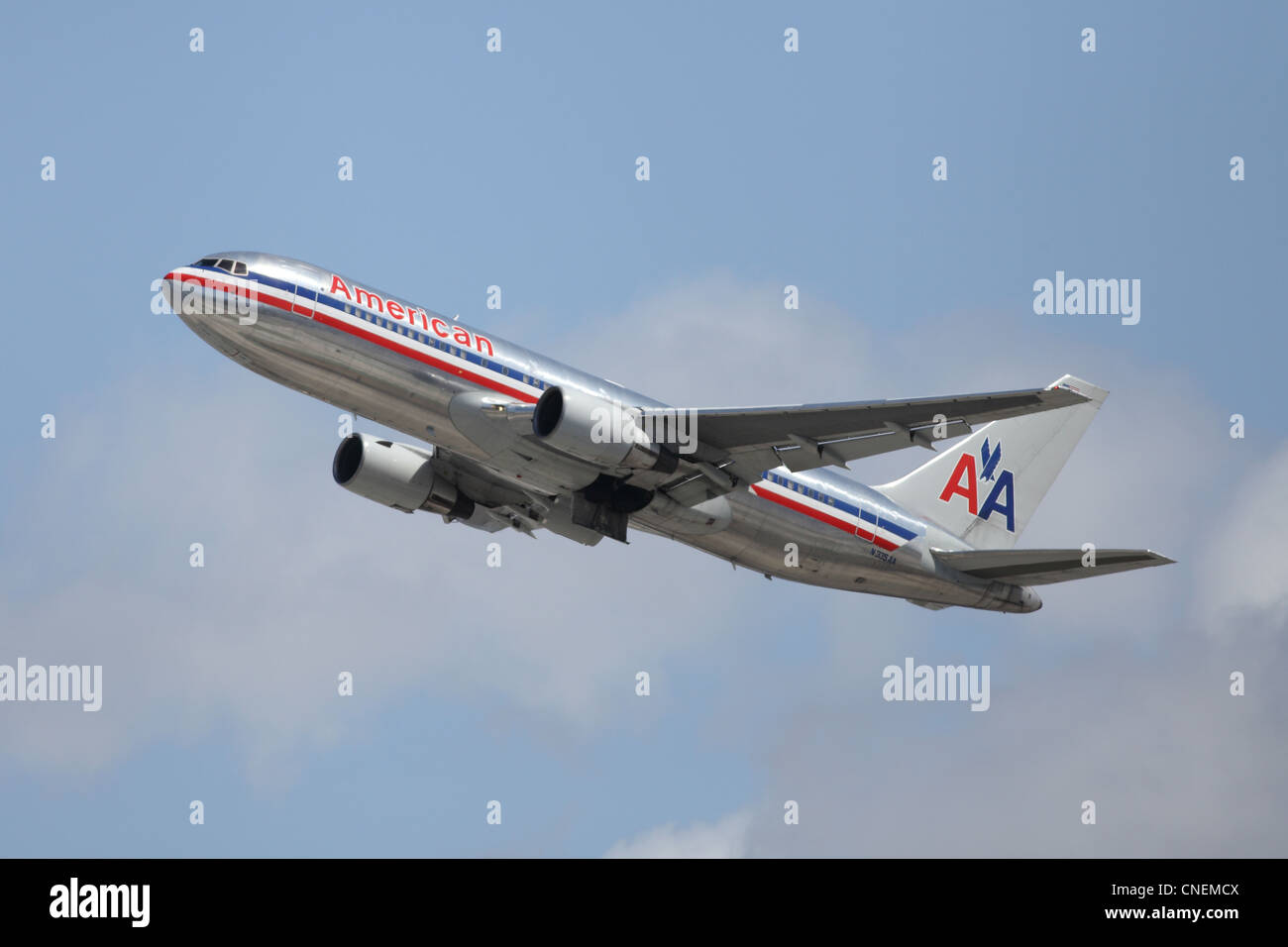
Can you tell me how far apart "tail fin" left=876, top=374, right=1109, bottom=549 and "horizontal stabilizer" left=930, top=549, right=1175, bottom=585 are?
316cm

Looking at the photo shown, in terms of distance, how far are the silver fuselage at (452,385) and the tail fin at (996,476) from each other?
438 cm

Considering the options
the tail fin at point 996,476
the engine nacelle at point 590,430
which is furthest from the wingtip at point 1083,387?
the engine nacelle at point 590,430

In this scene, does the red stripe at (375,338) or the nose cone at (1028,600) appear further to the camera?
the nose cone at (1028,600)

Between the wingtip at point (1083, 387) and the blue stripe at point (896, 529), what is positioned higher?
the wingtip at point (1083, 387)

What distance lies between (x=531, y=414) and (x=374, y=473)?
29.3ft

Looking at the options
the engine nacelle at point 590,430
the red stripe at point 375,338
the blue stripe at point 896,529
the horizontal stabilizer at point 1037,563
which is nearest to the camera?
the red stripe at point 375,338

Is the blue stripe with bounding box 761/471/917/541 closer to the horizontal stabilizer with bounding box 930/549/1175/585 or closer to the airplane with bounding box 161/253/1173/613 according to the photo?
the airplane with bounding box 161/253/1173/613

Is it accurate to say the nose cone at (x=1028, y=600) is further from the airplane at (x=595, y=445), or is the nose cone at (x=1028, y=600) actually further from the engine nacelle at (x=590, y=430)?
the engine nacelle at (x=590, y=430)

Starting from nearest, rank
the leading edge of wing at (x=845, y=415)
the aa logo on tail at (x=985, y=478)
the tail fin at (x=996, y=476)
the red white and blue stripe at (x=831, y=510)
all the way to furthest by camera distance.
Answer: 1. the leading edge of wing at (x=845, y=415)
2. the red white and blue stripe at (x=831, y=510)
3. the tail fin at (x=996, y=476)
4. the aa logo on tail at (x=985, y=478)

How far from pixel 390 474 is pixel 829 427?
14.6m

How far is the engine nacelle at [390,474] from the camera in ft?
172

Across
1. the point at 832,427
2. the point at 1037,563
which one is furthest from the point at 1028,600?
the point at 832,427

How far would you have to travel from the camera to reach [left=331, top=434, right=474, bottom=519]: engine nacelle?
5250 cm

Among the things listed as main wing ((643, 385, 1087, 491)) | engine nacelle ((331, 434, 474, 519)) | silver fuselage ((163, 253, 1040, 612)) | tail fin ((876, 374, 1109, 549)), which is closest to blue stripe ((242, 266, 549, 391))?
silver fuselage ((163, 253, 1040, 612))
